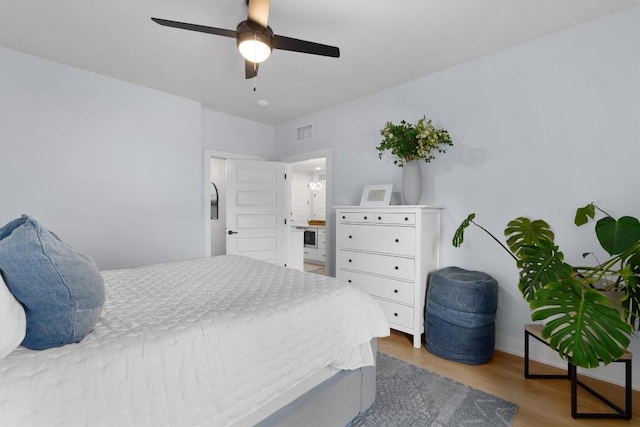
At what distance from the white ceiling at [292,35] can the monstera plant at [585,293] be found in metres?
1.47

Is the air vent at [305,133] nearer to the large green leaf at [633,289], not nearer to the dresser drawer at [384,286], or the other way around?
the dresser drawer at [384,286]

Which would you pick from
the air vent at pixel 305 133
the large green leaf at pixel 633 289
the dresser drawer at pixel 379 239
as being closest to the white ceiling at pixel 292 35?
the air vent at pixel 305 133

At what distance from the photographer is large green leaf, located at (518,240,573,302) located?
153cm

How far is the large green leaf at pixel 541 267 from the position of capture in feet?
5.02

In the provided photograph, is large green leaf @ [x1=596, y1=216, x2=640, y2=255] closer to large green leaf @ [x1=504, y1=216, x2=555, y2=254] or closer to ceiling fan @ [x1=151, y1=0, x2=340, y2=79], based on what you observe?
large green leaf @ [x1=504, y1=216, x2=555, y2=254]

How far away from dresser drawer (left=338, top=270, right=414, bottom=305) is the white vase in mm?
793

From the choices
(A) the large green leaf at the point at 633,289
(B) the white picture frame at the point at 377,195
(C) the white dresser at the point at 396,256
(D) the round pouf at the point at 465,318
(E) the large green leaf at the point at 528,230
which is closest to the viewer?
(A) the large green leaf at the point at 633,289

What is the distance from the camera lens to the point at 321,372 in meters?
1.43

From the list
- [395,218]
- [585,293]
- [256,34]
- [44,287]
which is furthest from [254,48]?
[585,293]

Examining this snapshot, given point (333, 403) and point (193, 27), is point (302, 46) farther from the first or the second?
point (333, 403)

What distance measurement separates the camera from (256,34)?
166 centimetres

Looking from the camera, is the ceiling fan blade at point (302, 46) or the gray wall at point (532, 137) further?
the gray wall at point (532, 137)

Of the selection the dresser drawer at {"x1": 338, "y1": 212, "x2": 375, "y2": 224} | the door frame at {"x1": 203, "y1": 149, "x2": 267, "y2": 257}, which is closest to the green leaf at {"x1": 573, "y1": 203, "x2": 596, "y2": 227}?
the dresser drawer at {"x1": 338, "y1": 212, "x2": 375, "y2": 224}

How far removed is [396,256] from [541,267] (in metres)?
1.22
